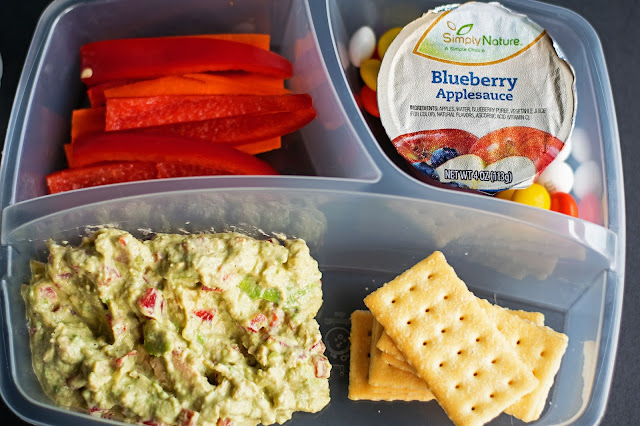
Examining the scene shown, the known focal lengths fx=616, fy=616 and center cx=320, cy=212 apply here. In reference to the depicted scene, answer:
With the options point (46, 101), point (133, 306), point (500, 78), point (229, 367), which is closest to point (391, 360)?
point (229, 367)

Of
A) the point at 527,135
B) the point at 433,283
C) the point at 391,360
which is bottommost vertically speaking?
the point at 391,360

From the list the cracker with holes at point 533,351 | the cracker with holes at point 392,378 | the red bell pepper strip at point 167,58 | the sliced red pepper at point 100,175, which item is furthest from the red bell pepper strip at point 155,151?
the cracker with holes at point 533,351

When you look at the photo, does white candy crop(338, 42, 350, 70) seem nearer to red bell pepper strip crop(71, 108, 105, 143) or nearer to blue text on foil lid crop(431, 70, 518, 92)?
blue text on foil lid crop(431, 70, 518, 92)

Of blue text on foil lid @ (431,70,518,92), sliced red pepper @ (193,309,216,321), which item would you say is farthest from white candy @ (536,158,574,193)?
sliced red pepper @ (193,309,216,321)

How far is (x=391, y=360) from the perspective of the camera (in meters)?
1.33

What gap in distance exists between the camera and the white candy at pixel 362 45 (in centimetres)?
150

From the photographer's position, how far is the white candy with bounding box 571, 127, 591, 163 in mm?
1483

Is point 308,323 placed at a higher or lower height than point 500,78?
lower

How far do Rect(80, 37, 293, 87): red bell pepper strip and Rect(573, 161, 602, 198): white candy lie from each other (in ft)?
2.47

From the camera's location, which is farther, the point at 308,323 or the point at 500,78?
the point at 500,78

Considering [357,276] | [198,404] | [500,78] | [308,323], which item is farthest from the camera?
[357,276]

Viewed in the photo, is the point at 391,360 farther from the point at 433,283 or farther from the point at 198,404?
the point at 198,404

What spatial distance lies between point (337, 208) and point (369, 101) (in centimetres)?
28

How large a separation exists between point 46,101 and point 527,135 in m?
1.13
